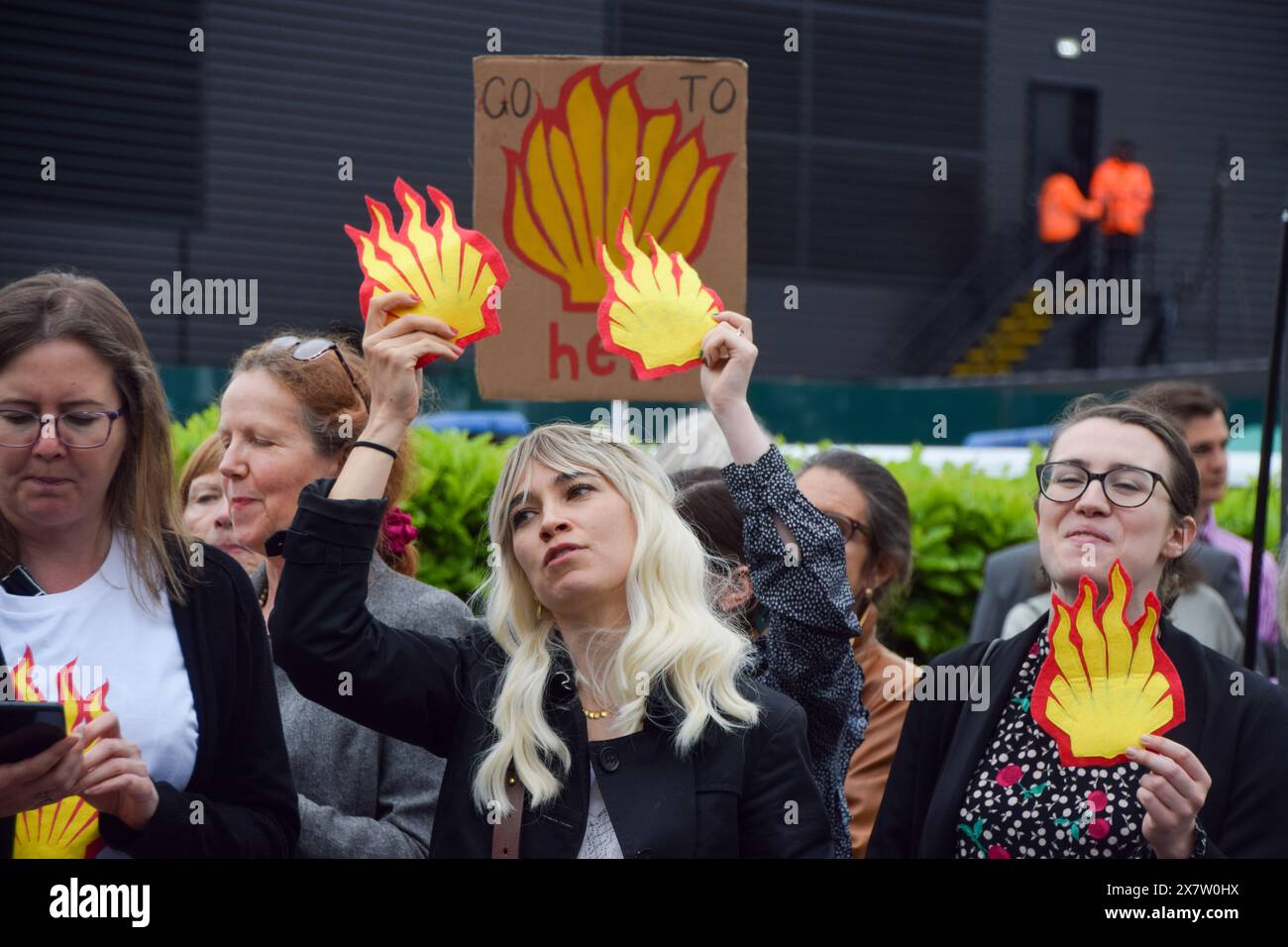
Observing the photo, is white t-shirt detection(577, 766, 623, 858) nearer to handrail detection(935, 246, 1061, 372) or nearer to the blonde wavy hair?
the blonde wavy hair

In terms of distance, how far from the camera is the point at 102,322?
2.19 metres

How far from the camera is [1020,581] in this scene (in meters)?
4.23

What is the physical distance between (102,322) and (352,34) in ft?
35.8

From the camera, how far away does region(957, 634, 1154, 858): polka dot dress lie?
221cm

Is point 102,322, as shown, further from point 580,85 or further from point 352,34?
point 352,34

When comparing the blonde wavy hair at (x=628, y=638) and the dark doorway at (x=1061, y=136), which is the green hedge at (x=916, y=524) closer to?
the blonde wavy hair at (x=628, y=638)

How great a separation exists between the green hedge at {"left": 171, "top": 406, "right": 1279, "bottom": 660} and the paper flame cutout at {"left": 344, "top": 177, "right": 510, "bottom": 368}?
6.85ft

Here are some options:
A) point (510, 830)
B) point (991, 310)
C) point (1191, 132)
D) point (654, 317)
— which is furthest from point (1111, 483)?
point (1191, 132)

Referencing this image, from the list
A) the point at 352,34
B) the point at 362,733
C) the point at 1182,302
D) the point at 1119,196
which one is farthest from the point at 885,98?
the point at 362,733

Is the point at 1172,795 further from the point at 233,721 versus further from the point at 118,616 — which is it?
the point at 118,616

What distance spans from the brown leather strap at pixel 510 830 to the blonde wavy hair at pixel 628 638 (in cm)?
1

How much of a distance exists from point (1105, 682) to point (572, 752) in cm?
77

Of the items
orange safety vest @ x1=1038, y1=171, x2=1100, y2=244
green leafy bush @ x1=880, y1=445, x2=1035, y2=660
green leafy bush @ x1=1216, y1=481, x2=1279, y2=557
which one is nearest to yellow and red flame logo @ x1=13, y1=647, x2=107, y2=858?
green leafy bush @ x1=880, y1=445, x2=1035, y2=660

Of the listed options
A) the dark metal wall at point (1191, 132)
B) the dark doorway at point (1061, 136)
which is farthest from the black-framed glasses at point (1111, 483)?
the dark doorway at point (1061, 136)
